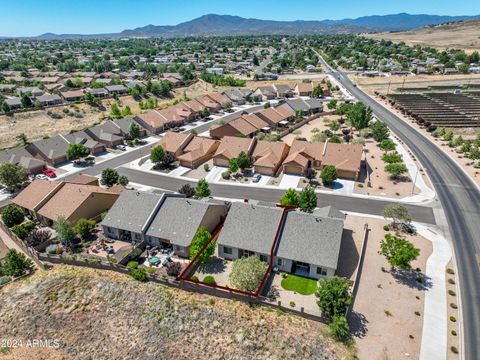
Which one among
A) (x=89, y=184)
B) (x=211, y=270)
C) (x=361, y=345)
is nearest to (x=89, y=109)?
(x=89, y=184)

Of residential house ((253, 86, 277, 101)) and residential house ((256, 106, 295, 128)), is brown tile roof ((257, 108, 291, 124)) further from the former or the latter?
residential house ((253, 86, 277, 101))

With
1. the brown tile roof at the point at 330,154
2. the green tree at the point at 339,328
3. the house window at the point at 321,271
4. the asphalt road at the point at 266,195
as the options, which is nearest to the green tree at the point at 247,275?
the house window at the point at 321,271

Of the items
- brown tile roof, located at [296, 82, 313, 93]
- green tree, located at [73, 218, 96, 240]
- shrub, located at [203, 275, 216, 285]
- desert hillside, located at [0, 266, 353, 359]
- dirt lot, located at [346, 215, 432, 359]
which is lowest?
desert hillside, located at [0, 266, 353, 359]

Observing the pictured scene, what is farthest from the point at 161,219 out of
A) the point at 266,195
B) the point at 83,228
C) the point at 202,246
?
the point at 266,195

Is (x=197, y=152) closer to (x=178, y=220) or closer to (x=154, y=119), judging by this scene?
(x=154, y=119)

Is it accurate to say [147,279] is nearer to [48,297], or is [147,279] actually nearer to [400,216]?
[48,297]

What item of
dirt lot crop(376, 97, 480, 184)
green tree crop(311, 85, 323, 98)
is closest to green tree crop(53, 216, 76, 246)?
dirt lot crop(376, 97, 480, 184)

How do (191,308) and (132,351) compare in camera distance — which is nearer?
(132,351)
